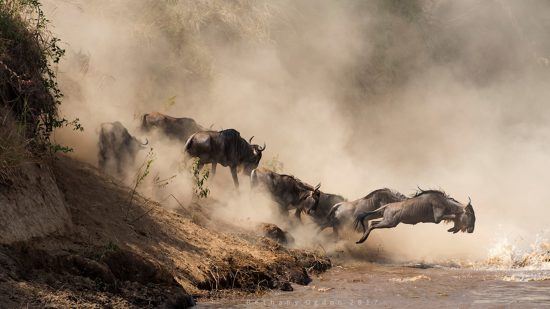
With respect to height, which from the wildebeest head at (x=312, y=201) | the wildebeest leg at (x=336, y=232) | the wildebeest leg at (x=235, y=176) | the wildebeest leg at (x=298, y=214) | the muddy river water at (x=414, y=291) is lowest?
the muddy river water at (x=414, y=291)

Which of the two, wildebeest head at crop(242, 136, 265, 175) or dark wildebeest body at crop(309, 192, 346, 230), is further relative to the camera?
wildebeest head at crop(242, 136, 265, 175)

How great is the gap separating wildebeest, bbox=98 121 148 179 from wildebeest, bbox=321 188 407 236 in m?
4.81

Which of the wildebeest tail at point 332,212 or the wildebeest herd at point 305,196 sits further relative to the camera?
the wildebeest tail at point 332,212

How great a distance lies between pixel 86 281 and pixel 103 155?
9.38 meters

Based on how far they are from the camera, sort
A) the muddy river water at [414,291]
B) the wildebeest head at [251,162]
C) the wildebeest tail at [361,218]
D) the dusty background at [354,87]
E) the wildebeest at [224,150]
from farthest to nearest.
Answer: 1. the dusty background at [354,87]
2. the wildebeest head at [251,162]
3. the wildebeest at [224,150]
4. the wildebeest tail at [361,218]
5. the muddy river water at [414,291]

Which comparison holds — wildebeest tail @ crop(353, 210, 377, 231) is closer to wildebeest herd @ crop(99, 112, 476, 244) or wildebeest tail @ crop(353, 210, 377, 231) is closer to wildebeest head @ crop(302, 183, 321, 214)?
wildebeest herd @ crop(99, 112, 476, 244)

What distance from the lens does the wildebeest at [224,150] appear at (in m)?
16.5

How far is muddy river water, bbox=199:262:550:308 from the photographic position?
7379 millimetres

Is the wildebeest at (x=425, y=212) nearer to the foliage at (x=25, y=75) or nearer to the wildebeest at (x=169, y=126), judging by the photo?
the wildebeest at (x=169, y=126)

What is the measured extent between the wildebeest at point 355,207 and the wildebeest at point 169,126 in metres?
4.66

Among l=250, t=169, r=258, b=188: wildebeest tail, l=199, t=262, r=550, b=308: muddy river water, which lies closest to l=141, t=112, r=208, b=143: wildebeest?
l=250, t=169, r=258, b=188: wildebeest tail

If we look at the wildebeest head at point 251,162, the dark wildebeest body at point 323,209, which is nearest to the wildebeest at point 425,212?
the dark wildebeest body at point 323,209

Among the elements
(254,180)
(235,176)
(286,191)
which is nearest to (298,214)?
(286,191)

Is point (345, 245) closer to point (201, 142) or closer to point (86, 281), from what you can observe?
point (201, 142)
